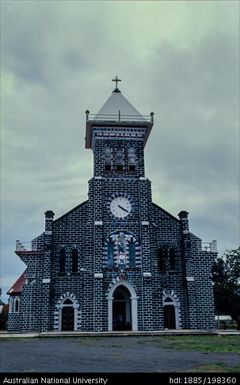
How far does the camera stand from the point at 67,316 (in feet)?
109

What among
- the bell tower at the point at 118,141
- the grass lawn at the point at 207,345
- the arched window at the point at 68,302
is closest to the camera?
the grass lawn at the point at 207,345

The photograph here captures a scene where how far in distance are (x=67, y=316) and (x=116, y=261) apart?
218 inches

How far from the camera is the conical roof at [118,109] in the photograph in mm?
37594

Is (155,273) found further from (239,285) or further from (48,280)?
(239,285)

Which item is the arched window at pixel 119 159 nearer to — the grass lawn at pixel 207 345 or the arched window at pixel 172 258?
the arched window at pixel 172 258

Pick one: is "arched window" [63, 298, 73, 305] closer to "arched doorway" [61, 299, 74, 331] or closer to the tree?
"arched doorway" [61, 299, 74, 331]

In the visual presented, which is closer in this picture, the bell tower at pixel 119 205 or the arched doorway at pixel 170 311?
the bell tower at pixel 119 205

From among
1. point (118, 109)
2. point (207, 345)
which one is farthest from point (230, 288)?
point (207, 345)

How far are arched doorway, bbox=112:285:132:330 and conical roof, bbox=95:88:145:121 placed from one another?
14.3m

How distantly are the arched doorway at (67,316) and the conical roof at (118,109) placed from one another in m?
15.5

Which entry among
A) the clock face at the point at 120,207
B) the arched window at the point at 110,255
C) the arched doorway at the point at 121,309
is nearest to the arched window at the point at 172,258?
the arched doorway at the point at 121,309

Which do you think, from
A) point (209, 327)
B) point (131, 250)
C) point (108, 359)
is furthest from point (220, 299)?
point (108, 359)

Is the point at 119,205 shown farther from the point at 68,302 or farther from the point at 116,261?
the point at 68,302

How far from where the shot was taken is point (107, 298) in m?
32.9
